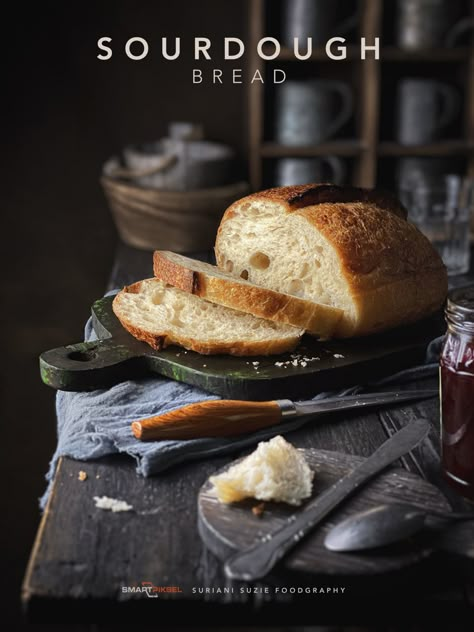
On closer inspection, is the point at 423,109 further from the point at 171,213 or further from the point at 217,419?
the point at 217,419

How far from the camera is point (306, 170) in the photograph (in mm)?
3168

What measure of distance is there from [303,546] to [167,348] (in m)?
0.75

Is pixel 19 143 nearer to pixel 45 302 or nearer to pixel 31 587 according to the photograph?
pixel 45 302

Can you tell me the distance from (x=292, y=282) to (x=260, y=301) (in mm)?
180

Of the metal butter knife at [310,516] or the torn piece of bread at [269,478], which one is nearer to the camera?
the metal butter knife at [310,516]

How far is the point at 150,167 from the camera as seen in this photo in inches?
116

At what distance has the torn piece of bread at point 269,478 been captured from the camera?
1.17m

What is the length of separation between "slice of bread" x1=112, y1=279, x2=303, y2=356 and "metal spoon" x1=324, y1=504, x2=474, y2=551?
2.10 ft

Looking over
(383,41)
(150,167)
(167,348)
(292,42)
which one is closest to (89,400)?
(167,348)

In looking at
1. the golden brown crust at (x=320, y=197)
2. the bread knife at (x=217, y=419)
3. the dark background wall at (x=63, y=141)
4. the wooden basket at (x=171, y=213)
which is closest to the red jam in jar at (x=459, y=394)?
the bread knife at (x=217, y=419)

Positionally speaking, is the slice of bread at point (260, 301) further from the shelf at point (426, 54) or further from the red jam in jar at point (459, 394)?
the shelf at point (426, 54)

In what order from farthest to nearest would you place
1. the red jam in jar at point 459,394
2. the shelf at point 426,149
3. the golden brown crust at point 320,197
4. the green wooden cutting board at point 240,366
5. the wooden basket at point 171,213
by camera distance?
the shelf at point 426,149, the wooden basket at point 171,213, the golden brown crust at point 320,197, the green wooden cutting board at point 240,366, the red jam in jar at point 459,394

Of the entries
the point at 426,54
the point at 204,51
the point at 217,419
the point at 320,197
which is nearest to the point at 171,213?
the point at 204,51

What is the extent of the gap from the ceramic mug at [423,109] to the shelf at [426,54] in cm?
8
